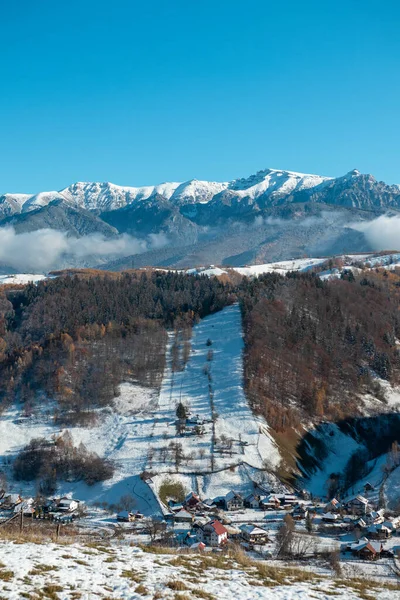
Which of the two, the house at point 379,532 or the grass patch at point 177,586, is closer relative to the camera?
the grass patch at point 177,586

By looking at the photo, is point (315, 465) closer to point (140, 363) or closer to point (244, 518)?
point (244, 518)

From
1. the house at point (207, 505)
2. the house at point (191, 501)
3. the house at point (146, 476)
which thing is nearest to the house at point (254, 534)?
the house at point (207, 505)

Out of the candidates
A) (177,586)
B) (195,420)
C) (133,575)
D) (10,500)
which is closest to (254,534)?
(10,500)

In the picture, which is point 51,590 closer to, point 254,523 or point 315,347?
point 254,523

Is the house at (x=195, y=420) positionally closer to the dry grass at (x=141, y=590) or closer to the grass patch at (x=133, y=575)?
the grass patch at (x=133, y=575)

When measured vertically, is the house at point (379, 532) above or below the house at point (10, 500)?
below

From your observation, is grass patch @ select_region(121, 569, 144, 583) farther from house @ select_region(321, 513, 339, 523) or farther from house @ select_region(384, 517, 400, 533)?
house @ select_region(321, 513, 339, 523)

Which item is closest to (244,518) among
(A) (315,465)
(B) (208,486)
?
(B) (208,486)
